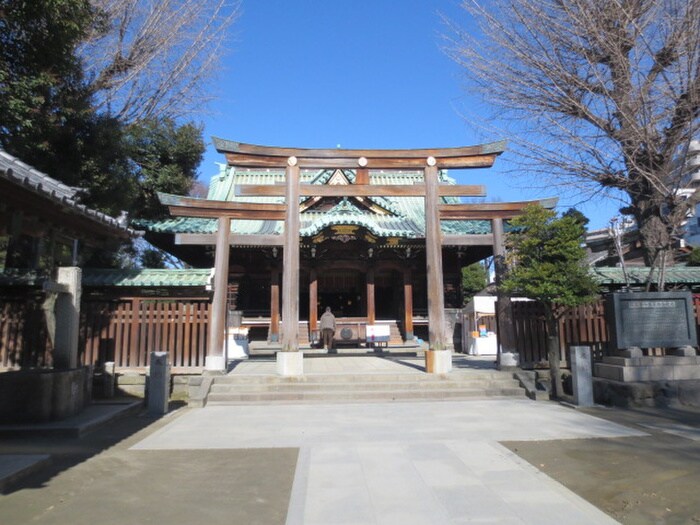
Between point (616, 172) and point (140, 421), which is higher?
point (616, 172)

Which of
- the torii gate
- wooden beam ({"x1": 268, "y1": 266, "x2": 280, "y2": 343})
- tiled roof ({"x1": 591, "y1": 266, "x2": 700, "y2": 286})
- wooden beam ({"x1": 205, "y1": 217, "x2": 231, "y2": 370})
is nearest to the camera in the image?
wooden beam ({"x1": 205, "y1": 217, "x2": 231, "y2": 370})

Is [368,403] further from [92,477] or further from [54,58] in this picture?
[54,58]

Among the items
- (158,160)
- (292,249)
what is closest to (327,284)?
(158,160)

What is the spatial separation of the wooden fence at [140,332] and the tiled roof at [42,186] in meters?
3.27

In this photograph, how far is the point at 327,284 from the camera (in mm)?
20359

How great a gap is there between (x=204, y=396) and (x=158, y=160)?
11.0 m

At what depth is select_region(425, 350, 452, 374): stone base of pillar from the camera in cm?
1023

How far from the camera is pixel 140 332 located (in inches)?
423

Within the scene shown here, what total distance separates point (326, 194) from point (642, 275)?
8918 mm

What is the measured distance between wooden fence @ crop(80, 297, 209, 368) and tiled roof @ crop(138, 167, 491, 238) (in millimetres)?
5721

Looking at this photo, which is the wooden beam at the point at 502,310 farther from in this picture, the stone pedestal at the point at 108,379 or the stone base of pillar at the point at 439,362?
the stone pedestal at the point at 108,379

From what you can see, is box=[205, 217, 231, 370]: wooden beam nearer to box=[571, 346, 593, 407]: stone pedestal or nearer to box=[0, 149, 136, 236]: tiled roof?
box=[0, 149, 136, 236]: tiled roof

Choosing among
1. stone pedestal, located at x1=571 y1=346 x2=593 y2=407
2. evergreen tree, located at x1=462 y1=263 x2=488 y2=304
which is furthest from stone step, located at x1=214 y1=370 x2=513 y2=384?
evergreen tree, located at x1=462 y1=263 x2=488 y2=304

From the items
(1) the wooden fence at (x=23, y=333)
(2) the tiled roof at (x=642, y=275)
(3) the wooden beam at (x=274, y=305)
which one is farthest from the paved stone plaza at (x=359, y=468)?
(3) the wooden beam at (x=274, y=305)
